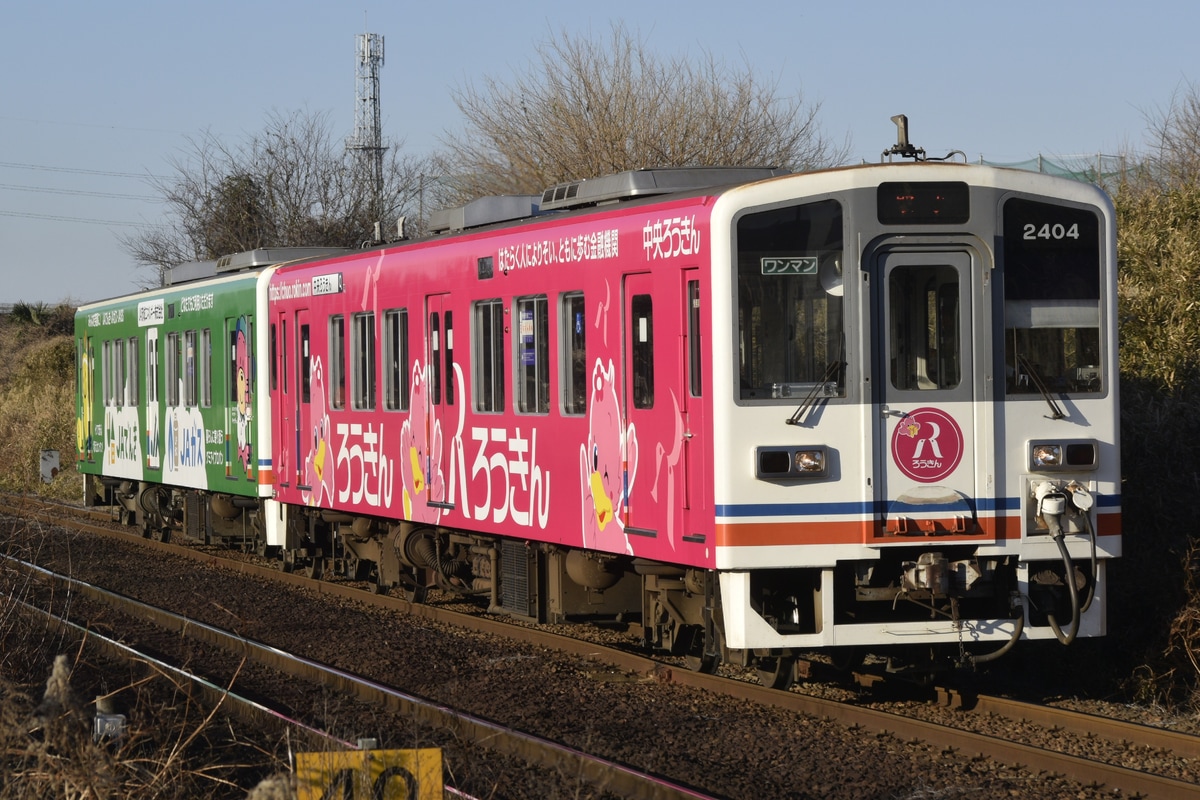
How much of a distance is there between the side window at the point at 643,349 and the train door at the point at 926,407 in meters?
1.39

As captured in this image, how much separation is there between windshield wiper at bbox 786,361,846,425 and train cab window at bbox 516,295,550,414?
2512 mm

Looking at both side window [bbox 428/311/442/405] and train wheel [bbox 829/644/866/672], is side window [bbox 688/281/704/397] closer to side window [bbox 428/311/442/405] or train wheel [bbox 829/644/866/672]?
→ train wheel [bbox 829/644/866/672]

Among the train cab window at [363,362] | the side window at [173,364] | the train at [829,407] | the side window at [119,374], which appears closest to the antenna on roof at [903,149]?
the train at [829,407]

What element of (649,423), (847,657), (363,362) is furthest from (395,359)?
(847,657)

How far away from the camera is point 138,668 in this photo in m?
10.4

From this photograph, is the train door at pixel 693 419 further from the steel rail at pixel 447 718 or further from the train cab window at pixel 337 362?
the train cab window at pixel 337 362

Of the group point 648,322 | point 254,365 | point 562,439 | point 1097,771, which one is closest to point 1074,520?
point 1097,771

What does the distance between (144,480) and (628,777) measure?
46.1 feet

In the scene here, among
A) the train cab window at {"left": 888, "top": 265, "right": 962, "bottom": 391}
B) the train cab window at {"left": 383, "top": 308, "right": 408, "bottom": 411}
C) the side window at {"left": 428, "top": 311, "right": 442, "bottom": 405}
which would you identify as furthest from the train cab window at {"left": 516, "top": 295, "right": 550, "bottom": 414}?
the train cab window at {"left": 888, "top": 265, "right": 962, "bottom": 391}

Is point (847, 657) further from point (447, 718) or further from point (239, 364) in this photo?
point (239, 364)

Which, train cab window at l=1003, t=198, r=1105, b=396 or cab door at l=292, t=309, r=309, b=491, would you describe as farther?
cab door at l=292, t=309, r=309, b=491

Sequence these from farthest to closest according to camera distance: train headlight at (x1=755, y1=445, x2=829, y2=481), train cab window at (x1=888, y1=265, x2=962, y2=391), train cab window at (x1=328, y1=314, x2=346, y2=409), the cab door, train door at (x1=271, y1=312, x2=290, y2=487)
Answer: train door at (x1=271, y1=312, x2=290, y2=487) < the cab door < train cab window at (x1=328, y1=314, x2=346, y2=409) < train cab window at (x1=888, y1=265, x2=962, y2=391) < train headlight at (x1=755, y1=445, x2=829, y2=481)

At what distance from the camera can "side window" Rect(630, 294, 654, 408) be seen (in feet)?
29.5

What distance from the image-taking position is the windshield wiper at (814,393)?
26.7 feet
